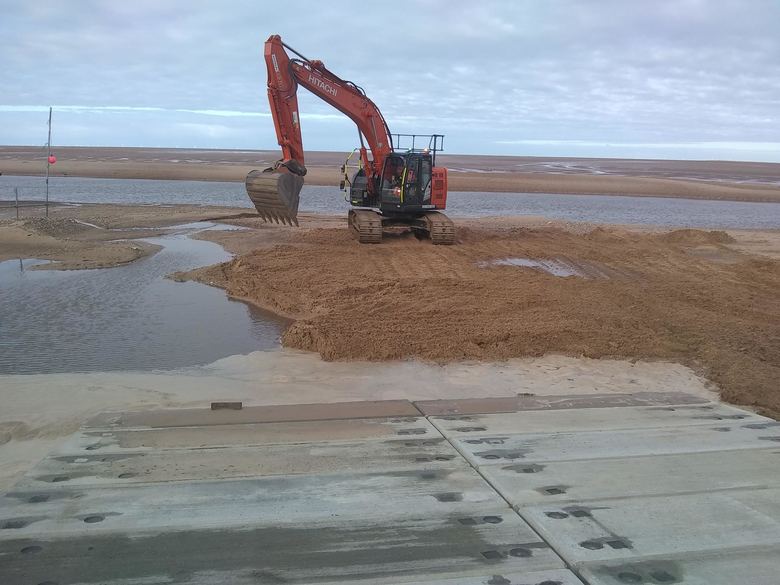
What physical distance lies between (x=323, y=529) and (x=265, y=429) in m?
1.41

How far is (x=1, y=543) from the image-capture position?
2.79 m

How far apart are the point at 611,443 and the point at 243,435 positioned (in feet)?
7.60

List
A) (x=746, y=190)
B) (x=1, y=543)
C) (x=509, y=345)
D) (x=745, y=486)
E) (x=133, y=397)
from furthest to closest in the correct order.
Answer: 1. (x=746, y=190)
2. (x=509, y=345)
3. (x=133, y=397)
4. (x=745, y=486)
5. (x=1, y=543)

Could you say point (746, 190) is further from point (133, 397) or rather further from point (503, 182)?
point (133, 397)

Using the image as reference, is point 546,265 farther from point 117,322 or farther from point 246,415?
point 246,415

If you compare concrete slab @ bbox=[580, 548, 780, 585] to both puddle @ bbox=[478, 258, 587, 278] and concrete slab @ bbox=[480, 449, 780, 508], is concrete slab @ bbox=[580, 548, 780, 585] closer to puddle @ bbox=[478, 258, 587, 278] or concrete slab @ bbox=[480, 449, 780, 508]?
concrete slab @ bbox=[480, 449, 780, 508]

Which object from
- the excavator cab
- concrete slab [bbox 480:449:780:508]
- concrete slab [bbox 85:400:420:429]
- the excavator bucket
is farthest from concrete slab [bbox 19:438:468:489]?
the excavator cab

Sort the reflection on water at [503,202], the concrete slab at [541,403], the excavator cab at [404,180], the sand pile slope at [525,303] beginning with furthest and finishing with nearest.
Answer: the reflection on water at [503,202]
the excavator cab at [404,180]
the sand pile slope at [525,303]
the concrete slab at [541,403]

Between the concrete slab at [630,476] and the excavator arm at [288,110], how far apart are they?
36.5 feet

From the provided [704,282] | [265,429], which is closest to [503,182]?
[704,282]

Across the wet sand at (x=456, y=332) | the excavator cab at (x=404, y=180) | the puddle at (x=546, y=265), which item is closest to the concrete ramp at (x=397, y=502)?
the wet sand at (x=456, y=332)

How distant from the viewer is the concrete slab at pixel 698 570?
2.62 m

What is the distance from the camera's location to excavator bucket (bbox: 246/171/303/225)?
13898mm

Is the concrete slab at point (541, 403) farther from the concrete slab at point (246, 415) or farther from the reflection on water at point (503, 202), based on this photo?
the reflection on water at point (503, 202)
